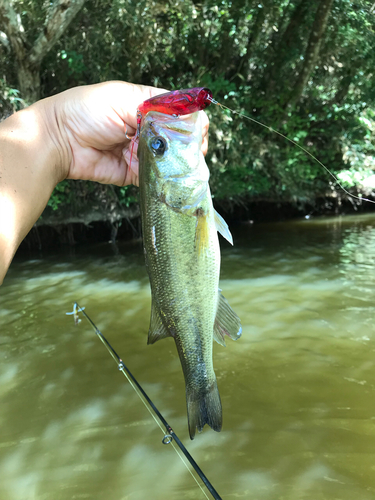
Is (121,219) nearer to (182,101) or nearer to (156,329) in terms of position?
(156,329)

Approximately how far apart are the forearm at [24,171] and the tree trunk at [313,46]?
916 centimetres

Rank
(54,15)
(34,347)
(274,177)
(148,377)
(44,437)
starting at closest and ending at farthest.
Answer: (44,437), (148,377), (34,347), (54,15), (274,177)

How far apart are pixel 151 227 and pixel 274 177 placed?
A: 10602 mm

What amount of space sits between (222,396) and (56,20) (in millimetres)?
7975

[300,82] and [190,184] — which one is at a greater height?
[300,82]

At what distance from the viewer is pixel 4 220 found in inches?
69.1

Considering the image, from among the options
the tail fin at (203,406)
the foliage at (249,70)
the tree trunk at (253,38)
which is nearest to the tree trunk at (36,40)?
the foliage at (249,70)

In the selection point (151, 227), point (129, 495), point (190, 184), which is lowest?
point (129, 495)

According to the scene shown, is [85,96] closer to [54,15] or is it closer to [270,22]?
[54,15]

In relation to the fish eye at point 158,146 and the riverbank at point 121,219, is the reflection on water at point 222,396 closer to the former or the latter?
the fish eye at point 158,146

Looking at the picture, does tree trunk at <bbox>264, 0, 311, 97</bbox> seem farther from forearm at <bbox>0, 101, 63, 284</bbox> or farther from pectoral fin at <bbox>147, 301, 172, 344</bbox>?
pectoral fin at <bbox>147, 301, 172, 344</bbox>

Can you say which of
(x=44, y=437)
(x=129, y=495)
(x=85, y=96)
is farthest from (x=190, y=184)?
(x=44, y=437)

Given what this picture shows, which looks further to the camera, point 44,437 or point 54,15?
point 54,15

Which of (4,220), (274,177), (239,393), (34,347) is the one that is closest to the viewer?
(4,220)
